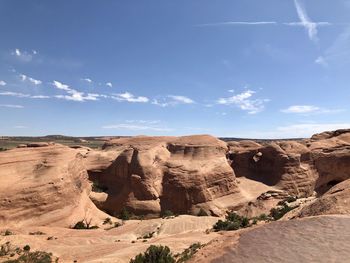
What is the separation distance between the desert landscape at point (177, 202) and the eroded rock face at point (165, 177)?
108 mm

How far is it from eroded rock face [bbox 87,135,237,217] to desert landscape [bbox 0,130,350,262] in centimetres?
11

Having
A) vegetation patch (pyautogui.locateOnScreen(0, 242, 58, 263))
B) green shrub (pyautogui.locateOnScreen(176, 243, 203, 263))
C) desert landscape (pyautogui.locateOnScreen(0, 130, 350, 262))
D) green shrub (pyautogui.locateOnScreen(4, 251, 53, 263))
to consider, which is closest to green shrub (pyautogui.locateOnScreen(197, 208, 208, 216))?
desert landscape (pyautogui.locateOnScreen(0, 130, 350, 262))

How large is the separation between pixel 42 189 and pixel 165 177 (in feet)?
47.5

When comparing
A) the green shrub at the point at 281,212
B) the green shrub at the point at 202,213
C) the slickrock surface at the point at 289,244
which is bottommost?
the green shrub at the point at 202,213

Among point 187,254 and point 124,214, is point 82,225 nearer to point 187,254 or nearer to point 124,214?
point 124,214

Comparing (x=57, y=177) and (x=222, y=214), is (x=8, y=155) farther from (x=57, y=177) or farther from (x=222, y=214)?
(x=222, y=214)

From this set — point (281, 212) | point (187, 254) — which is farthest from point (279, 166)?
point (187, 254)

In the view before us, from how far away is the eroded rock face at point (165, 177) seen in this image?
39125 millimetres

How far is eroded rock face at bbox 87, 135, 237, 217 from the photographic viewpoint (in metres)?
39.1

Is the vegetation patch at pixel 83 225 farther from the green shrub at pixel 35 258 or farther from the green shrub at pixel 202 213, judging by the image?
the green shrub at pixel 202 213

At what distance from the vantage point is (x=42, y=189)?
30406mm

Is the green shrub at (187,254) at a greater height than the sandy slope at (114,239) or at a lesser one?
greater

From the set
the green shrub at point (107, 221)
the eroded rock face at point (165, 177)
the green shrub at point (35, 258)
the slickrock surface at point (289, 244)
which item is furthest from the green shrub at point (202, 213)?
the slickrock surface at point (289, 244)

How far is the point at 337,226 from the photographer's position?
9469 millimetres
